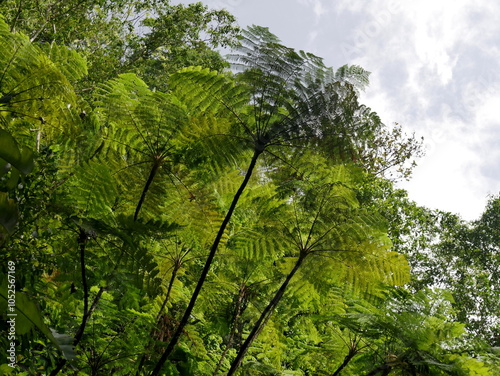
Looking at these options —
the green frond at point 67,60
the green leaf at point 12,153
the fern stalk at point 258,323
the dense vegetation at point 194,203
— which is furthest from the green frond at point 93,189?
the green leaf at point 12,153

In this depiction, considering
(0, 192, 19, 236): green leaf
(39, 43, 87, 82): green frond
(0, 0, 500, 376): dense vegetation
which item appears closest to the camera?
(0, 192, 19, 236): green leaf

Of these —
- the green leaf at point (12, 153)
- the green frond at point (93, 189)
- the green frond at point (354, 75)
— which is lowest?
the green leaf at point (12, 153)

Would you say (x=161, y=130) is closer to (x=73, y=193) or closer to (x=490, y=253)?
(x=73, y=193)

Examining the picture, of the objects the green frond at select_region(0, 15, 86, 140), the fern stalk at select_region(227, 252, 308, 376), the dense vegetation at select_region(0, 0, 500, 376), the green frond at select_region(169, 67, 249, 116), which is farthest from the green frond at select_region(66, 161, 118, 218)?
the fern stalk at select_region(227, 252, 308, 376)

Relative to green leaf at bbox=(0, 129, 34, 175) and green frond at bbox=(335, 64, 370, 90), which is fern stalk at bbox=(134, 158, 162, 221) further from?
green leaf at bbox=(0, 129, 34, 175)

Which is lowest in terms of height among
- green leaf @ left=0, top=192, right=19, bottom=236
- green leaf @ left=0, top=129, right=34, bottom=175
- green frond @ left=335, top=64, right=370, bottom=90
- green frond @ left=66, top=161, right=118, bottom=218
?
green leaf @ left=0, top=192, right=19, bottom=236

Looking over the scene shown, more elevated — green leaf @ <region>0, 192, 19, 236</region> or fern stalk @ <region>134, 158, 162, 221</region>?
fern stalk @ <region>134, 158, 162, 221</region>

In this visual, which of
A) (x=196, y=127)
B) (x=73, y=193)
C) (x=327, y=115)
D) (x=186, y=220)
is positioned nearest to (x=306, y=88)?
(x=327, y=115)

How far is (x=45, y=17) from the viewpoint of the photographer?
1112cm

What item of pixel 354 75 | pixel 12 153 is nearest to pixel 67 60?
pixel 354 75

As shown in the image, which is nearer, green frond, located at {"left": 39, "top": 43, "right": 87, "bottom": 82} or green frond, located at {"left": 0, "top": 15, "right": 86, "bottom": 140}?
green frond, located at {"left": 0, "top": 15, "right": 86, "bottom": 140}

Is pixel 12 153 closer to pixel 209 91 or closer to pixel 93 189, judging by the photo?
pixel 93 189

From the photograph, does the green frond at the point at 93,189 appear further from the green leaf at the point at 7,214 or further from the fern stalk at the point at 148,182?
the green leaf at the point at 7,214

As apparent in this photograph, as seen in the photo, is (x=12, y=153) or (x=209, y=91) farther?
(x=209, y=91)
